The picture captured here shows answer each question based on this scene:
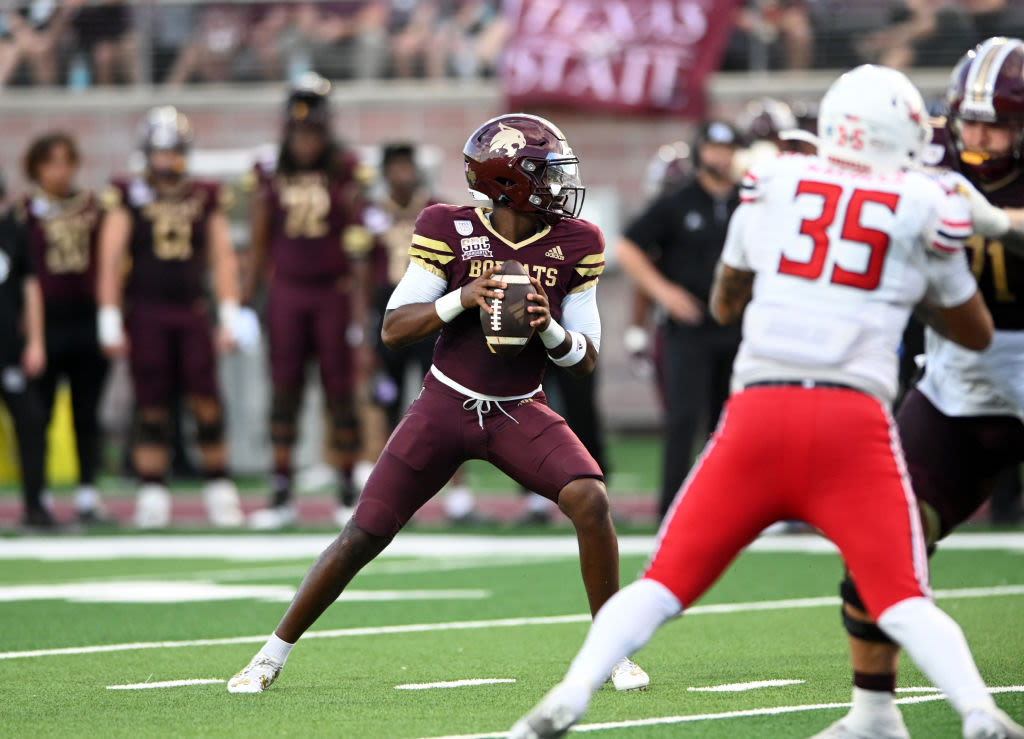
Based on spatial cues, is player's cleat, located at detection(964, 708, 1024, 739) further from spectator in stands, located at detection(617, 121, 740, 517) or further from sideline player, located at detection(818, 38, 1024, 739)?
spectator in stands, located at detection(617, 121, 740, 517)

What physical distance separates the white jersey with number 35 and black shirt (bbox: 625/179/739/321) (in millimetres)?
5887

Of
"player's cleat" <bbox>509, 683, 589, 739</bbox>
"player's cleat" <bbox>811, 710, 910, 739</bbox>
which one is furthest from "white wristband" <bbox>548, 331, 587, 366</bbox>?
"player's cleat" <bbox>509, 683, 589, 739</bbox>

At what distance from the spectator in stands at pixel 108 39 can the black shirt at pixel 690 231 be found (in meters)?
10.6

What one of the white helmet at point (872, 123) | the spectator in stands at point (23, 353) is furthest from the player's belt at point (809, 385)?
the spectator in stands at point (23, 353)

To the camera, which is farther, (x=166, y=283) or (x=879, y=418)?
(x=166, y=283)

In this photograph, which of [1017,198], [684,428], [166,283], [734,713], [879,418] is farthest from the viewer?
[166,283]

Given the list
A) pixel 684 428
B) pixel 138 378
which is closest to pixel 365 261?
pixel 138 378

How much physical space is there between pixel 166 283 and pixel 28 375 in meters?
1.01

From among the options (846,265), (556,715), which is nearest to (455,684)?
(556,715)

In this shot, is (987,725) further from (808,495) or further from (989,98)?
(989,98)

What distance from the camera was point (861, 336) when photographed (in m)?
4.22

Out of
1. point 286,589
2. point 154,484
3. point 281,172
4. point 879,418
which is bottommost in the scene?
point 154,484

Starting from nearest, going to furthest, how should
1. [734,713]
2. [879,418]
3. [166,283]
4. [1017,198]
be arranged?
[879,418], [734,713], [1017,198], [166,283]

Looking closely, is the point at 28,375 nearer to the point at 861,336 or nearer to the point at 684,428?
the point at 684,428
